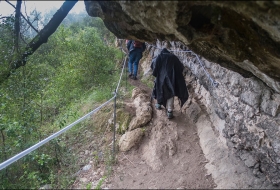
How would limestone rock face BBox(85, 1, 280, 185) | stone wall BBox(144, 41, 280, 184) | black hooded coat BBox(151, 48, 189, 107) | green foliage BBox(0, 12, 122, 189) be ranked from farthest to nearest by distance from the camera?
black hooded coat BBox(151, 48, 189, 107) → green foliage BBox(0, 12, 122, 189) → stone wall BBox(144, 41, 280, 184) → limestone rock face BBox(85, 1, 280, 185)

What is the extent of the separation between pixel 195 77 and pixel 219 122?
5.94 feet

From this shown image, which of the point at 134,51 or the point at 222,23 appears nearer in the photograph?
the point at 222,23

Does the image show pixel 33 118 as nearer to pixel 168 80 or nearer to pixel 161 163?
pixel 161 163

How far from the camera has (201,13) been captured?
2.06 m

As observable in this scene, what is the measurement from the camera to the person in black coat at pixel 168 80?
5043 millimetres

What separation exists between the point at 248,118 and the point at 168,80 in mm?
2054

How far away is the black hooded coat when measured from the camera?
5.04m

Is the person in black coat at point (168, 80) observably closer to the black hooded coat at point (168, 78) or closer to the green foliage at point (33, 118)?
the black hooded coat at point (168, 78)

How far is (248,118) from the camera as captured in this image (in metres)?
3.47

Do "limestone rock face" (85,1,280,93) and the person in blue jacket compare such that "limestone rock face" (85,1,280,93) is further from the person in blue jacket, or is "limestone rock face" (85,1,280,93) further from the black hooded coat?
the person in blue jacket

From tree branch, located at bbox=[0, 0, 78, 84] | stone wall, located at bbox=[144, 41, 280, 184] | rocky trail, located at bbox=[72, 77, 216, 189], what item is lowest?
rocky trail, located at bbox=[72, 77, 216, 189]

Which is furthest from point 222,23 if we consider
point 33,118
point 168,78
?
point 33,118

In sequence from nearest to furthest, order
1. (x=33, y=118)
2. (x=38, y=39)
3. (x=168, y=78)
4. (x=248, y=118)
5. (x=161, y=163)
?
(x=248, y=118)
(x=38, y=39)
(x=161, y=163)
(x=33, y=118)
(x=168, y=78)

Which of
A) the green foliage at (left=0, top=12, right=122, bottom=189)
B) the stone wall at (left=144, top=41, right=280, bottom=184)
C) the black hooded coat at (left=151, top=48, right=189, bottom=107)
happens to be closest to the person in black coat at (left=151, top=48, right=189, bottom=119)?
the black hooded coat at (left=151, top=48, right=189, bottom=107)
